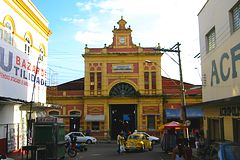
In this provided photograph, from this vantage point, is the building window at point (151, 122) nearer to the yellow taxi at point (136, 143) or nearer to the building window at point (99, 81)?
the building window at point (99, 81)

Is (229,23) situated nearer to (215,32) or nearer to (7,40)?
(215,32)

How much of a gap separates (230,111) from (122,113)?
110 ft

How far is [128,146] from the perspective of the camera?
96.2 feet

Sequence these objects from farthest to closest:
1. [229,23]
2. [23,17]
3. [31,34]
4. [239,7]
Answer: [31,34]
[23,17]
[229,23]
[239,7]

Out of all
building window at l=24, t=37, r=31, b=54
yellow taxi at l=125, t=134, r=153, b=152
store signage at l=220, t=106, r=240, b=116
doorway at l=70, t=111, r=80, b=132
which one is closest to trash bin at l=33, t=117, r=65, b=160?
building window at l=24, t=37, r=31, b=54

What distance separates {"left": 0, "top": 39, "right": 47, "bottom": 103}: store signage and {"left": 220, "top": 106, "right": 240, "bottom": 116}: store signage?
45.3 feet

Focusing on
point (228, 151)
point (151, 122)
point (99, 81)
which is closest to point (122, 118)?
point (151, 122)

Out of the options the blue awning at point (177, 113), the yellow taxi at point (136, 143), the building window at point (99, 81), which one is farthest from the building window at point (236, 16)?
the building window at point (99, 81)

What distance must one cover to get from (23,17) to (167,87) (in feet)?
97.3

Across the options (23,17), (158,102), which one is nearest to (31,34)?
(23,17)

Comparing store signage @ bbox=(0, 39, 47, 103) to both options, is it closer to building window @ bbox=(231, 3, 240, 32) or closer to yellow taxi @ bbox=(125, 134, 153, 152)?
yellow taxi @ bbox=(125, 134, 153, 152)

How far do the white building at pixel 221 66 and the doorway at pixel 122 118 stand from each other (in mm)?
24930

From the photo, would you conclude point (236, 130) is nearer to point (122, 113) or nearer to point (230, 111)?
point (230, 111)

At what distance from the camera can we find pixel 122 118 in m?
52.1
